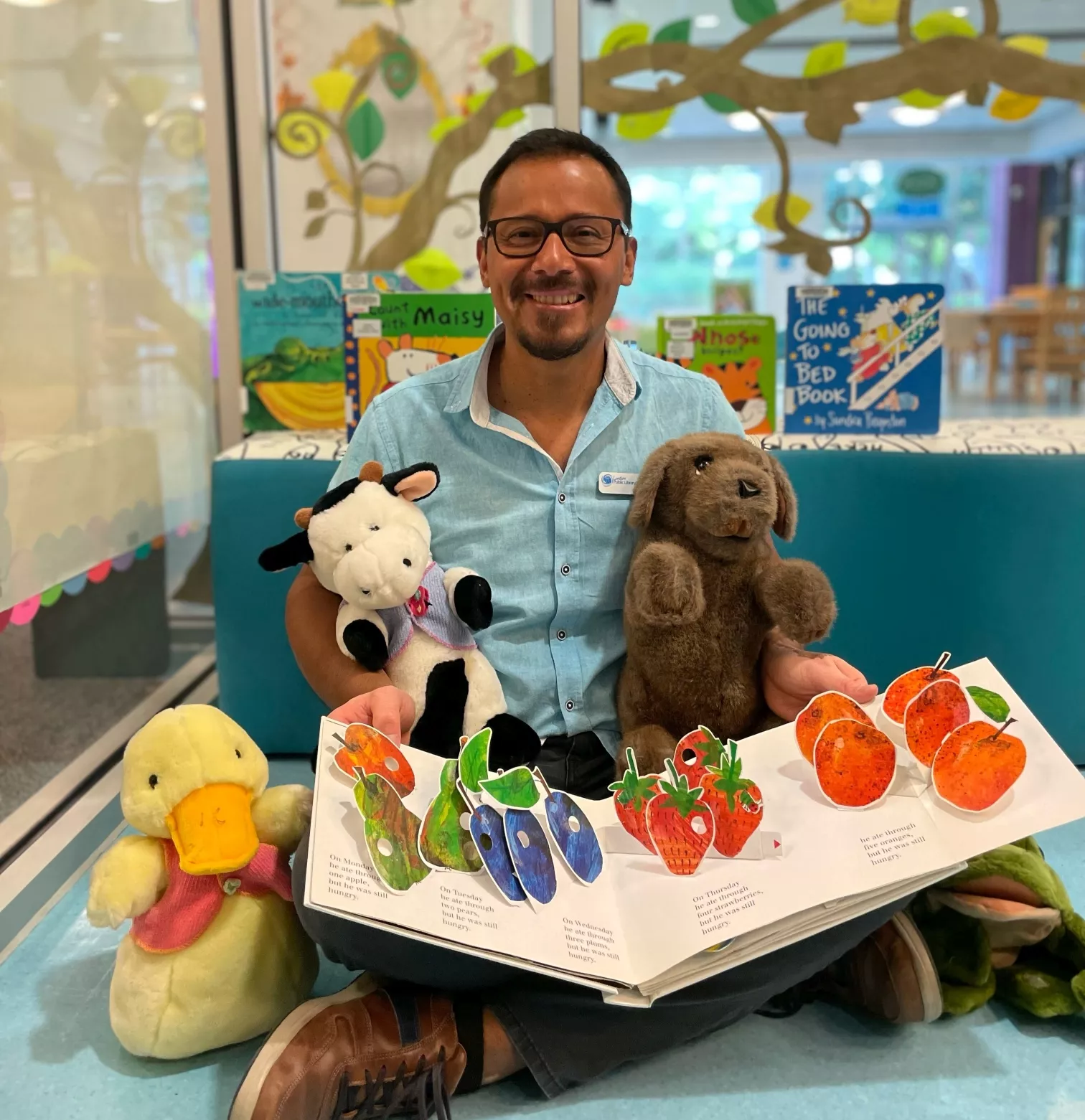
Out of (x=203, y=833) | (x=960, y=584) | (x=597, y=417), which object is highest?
(x=597, y=417)

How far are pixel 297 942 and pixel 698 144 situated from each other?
3.77 meters

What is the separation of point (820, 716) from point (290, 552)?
27.7 inches

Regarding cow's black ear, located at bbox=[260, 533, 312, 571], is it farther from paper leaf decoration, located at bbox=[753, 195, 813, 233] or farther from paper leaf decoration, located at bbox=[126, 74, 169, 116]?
paper leaf decoration, located at bbox=[753, 195, 813, 233]

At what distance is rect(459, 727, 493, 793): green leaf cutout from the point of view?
114cm

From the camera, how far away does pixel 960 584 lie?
189 centimetres

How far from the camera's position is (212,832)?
1189mm

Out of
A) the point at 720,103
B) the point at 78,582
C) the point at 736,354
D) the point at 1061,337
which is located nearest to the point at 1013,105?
the point at 720,103

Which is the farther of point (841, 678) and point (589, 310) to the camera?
point (589, 310)

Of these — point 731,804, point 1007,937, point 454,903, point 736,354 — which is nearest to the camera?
point 454,903

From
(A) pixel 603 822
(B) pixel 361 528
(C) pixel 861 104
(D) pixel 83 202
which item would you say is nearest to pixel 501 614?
(B) pixel 361 528

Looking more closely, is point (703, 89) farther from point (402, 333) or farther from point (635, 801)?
point (635, 801)

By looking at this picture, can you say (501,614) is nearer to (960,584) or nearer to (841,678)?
(841,678)

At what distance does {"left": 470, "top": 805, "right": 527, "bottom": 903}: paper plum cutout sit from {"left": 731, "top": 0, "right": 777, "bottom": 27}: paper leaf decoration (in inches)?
74.5

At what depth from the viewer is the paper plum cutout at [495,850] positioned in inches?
42.5
